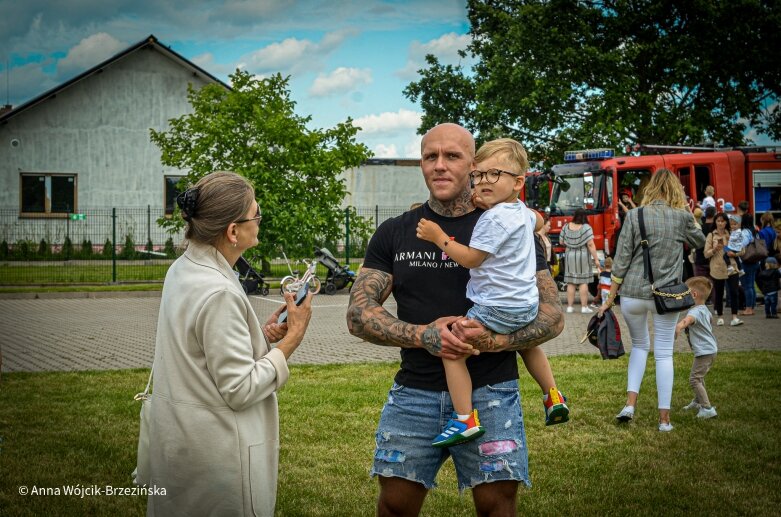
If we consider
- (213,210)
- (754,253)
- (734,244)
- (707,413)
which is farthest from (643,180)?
(213,210)

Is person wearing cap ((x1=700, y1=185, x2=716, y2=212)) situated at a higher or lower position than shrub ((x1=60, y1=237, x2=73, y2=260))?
higher

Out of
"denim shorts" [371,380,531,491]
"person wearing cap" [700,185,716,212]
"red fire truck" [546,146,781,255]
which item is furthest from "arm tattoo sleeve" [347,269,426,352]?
"red fire truck" [546,146,781,255]

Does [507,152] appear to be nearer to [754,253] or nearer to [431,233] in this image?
[431,233]

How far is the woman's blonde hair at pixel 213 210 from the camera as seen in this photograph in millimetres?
3105

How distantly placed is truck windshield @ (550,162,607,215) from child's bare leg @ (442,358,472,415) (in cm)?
1738

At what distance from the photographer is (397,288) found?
3678 mm

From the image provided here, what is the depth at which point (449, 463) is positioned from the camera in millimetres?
6422

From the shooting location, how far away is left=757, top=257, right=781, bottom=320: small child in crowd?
15.6 meters

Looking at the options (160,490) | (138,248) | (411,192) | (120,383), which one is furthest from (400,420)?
(411,192)

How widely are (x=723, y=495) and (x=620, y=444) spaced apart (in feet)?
4.36

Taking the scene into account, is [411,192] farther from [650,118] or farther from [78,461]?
[78,461]

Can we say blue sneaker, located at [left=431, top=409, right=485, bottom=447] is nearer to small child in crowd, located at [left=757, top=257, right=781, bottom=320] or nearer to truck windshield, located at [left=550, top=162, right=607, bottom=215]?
→ small child in crowd, located at [left=757, top=257, right=781, bottom=320]

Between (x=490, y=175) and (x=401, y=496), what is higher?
(x=490, y=175)

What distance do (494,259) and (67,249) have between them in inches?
1105
